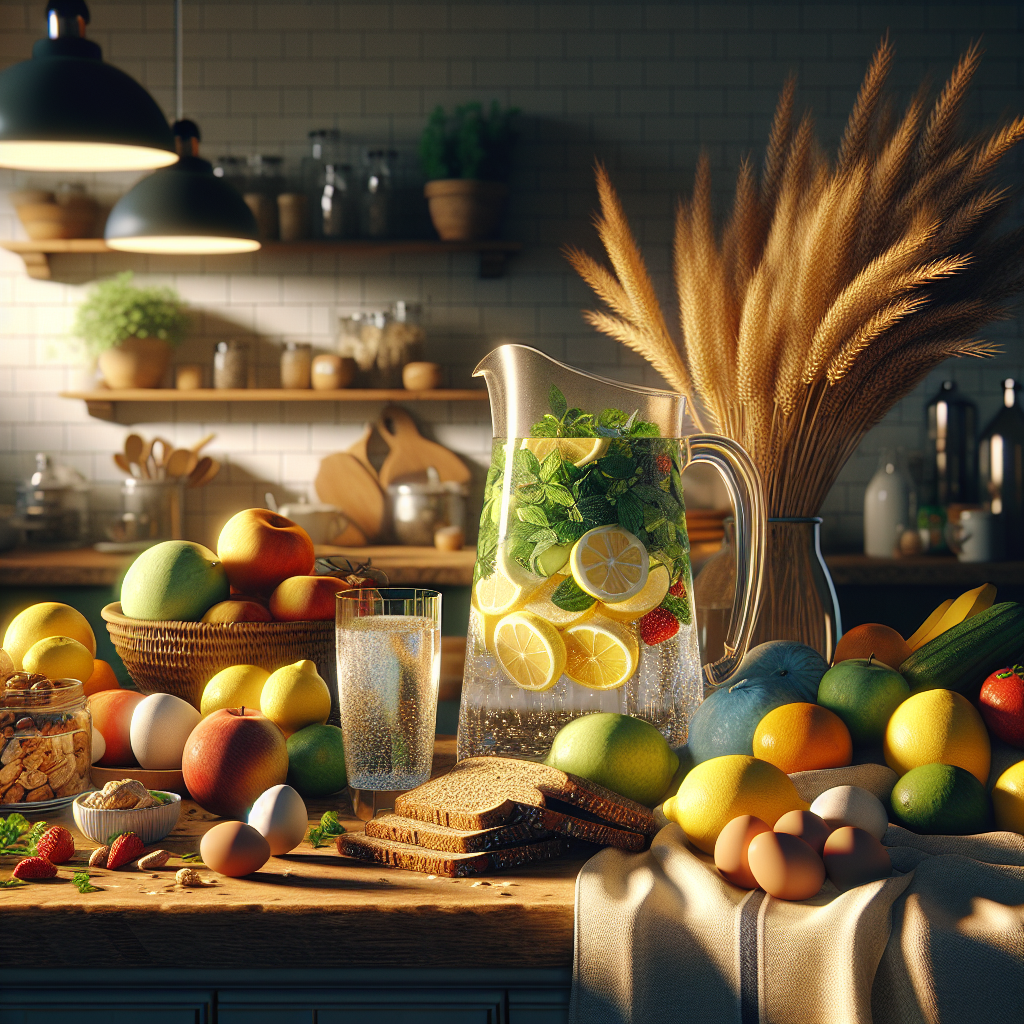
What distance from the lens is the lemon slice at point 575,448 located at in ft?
2.85

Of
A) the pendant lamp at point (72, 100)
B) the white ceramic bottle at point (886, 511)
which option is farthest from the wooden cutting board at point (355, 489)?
the pendant lamp at point (72, 100)

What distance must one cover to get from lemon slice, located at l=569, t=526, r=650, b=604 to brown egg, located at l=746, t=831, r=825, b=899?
24 cm

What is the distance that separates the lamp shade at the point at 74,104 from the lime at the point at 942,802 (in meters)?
1.58

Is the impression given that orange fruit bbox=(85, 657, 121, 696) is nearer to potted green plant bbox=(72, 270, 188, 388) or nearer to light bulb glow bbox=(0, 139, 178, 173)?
light bulb glow bbox=(0, 139, 178, 173)

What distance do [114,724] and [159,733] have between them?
63 mm

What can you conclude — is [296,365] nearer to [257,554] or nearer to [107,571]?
[107,571]

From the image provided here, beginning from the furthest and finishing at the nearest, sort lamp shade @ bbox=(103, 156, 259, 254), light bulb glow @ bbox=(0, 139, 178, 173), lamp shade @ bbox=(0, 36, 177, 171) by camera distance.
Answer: lamp shade @ bbox=(103, 156, 259, 254)
light bulb glow @ bbox=(0, 139, 178, 173)
lamp shade @ bbox=(0, 36, 177, 171)

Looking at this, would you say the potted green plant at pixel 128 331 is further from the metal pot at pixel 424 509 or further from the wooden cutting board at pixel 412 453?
the metal pot at pixel 424 509

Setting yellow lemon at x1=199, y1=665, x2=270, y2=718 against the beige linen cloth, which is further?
yellow lemon at x1=199, y1=665, x2=270, y2=718

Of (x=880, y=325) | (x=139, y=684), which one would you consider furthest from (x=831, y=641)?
(x=139, y=684)

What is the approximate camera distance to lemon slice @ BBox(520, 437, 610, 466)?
2.85 feet

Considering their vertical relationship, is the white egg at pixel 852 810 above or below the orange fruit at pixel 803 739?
below

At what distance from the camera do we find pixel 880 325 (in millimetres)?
1024

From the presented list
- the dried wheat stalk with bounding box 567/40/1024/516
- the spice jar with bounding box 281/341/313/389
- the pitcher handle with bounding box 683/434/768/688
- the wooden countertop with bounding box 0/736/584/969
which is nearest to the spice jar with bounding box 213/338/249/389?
the spice jar with bounding box 281/341/313/389
